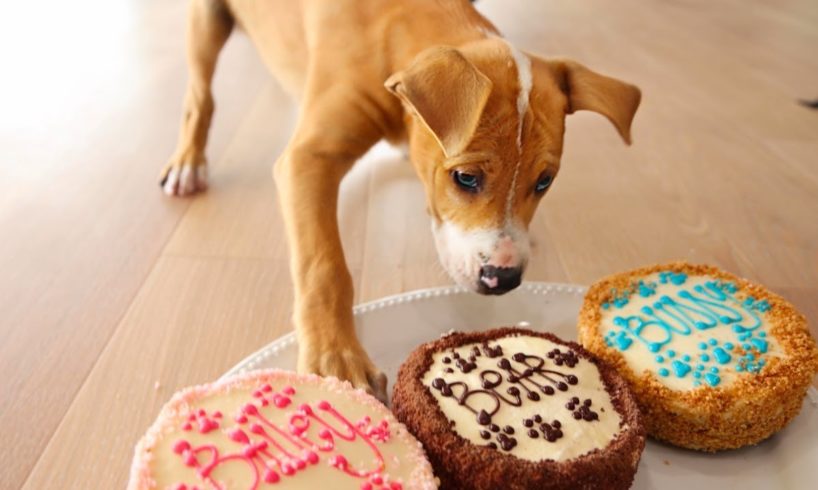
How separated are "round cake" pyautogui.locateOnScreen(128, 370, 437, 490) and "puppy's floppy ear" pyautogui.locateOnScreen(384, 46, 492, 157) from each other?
1.49 feet

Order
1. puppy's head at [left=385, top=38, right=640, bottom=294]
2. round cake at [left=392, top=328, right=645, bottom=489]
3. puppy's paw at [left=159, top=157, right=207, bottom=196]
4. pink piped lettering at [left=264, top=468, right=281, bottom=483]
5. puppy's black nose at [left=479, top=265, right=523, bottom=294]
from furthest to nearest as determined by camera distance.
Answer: puppy's paw at [left=159, top=157, right=207, bottom=196] < puppy's black nose at [left=479, top=265, right=523, bottom=294] < puppy's head at [left=385, top=38, right=640, bottom=294] < round cake at [left=392, top=328, right=645, bottom=489] < pink piped lettering at [left=264, top=468, right=281, bottom=483]

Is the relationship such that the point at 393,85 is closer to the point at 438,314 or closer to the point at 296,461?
the point at 438,314

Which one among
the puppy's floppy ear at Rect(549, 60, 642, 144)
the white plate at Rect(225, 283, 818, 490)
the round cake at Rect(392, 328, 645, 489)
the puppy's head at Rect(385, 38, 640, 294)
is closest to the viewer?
the round cake at Rect(392, 328, 645, 489)

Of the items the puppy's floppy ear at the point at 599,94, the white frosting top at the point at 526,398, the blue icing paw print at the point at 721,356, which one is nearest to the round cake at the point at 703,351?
the blue icing paw print at the point at 721,356

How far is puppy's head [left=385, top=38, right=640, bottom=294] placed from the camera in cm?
129

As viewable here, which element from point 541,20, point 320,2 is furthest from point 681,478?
point 541,20

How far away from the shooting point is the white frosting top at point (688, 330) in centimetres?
122

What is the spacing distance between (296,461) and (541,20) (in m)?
3.45

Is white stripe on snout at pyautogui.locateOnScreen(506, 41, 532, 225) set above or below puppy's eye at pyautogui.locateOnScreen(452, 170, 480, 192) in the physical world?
above

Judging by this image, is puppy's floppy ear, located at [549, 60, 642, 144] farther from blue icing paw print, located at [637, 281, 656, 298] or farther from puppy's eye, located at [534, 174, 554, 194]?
blue icing paw print, located at [637, 281, 656, 298]

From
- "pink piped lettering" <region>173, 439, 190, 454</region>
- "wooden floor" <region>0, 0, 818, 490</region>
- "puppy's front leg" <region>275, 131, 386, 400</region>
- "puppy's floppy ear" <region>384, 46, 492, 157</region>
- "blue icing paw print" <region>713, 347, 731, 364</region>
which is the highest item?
"puppy's floppy ear" <region>384, 46, 492, 157</region>

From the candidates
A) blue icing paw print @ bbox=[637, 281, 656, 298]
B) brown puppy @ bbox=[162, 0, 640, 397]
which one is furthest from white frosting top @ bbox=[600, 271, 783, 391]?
brown puppy @ bbox=[162, 0, 640, 397]

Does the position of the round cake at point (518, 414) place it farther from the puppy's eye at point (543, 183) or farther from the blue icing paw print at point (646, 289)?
the puppy's eye at point (543, 183)

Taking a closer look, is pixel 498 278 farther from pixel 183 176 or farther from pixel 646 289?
pixel 183 176
